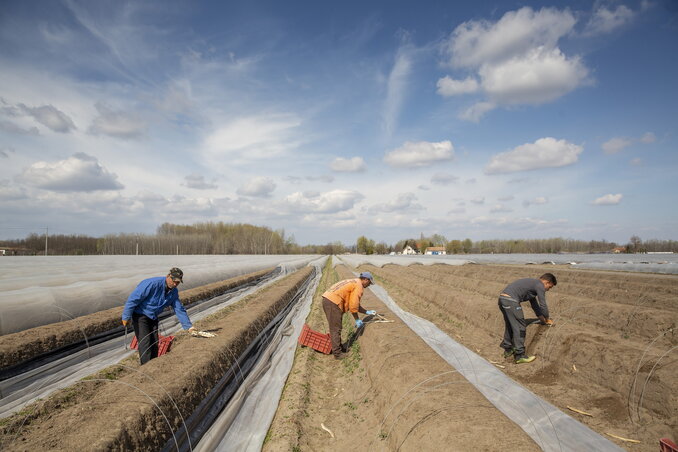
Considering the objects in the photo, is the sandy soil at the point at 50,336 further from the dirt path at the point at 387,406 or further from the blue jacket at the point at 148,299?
the dirt path at the point at 387,406

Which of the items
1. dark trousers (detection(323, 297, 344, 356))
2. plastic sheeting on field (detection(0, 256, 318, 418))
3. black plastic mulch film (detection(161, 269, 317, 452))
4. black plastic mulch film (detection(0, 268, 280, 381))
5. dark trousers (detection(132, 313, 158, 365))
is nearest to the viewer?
black plastic mulch film (detection(161, 269, 317, 452))

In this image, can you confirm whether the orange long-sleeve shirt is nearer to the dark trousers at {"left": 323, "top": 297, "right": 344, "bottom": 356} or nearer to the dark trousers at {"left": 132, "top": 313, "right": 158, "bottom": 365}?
the dark trousers at {"left": 323, "top": 297, "right": 344, "bottom": 356}

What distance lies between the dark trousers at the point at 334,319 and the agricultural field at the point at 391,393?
0.42m

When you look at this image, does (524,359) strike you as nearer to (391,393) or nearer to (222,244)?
(391,393)

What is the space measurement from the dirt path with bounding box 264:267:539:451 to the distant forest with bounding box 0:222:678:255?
4988 cm

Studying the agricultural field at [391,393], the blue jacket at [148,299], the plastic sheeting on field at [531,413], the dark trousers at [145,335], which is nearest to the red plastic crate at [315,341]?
the agricultural field at [391,393]

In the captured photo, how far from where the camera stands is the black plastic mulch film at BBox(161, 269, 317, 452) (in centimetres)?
384

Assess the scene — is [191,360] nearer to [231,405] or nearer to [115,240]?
[231,405]

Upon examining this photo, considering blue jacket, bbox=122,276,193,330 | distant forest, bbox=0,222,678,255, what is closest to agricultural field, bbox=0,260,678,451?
blue jacket, bbox=122,276,193,330

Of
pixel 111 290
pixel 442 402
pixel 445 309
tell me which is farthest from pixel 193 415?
pixel 445 309

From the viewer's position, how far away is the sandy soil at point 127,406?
3.10 metres

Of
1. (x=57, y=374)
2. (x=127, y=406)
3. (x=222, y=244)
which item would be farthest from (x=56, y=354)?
(x=222, y=244)

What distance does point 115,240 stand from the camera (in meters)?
60.9

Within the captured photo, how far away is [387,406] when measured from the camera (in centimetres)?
462
